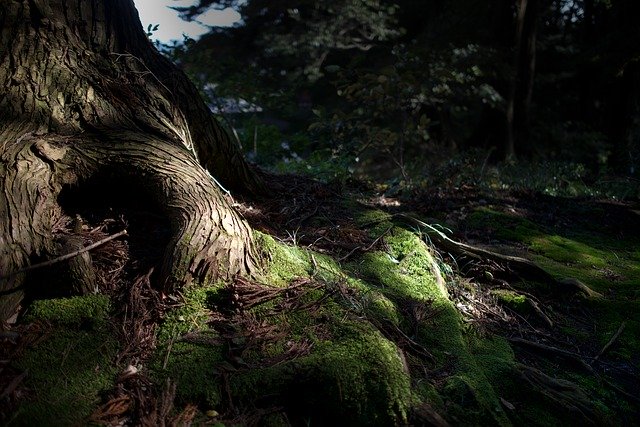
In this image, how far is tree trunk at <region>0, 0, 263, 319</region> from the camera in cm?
215

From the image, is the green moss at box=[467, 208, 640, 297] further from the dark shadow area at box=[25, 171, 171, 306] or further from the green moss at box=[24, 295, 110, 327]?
the green moss at box=[24, 295, 110, 327]

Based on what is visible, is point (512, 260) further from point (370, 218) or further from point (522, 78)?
point (522, 78)

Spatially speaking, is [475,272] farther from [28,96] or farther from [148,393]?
[28,96]

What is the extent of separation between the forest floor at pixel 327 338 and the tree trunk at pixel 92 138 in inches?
→ 8.8

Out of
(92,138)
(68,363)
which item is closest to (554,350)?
(68,363)

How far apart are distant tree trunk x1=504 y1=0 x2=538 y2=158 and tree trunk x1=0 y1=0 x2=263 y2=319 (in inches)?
388

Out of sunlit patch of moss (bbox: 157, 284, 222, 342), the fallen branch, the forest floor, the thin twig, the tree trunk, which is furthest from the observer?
the fallen branch

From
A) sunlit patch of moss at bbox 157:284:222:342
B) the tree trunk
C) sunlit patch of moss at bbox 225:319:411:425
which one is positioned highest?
the tree trunk

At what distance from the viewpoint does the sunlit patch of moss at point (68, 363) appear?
1600mm

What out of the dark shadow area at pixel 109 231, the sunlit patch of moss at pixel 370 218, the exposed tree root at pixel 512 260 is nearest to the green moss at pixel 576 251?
the exposed tree root at pixel 512 260

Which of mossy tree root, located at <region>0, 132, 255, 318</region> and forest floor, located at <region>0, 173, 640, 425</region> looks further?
mossy tree root, located at <region>0, 132, 255, 318</region>

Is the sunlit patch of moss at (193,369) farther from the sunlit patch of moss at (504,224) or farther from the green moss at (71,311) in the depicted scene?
the sunlit patch of moss at (504,224)

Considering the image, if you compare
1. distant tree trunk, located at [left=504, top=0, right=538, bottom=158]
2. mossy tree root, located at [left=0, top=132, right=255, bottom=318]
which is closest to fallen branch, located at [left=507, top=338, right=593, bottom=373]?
mossy tree root, located at [left=0, top=132, right=255, bottom=318]

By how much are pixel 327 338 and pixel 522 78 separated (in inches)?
469
